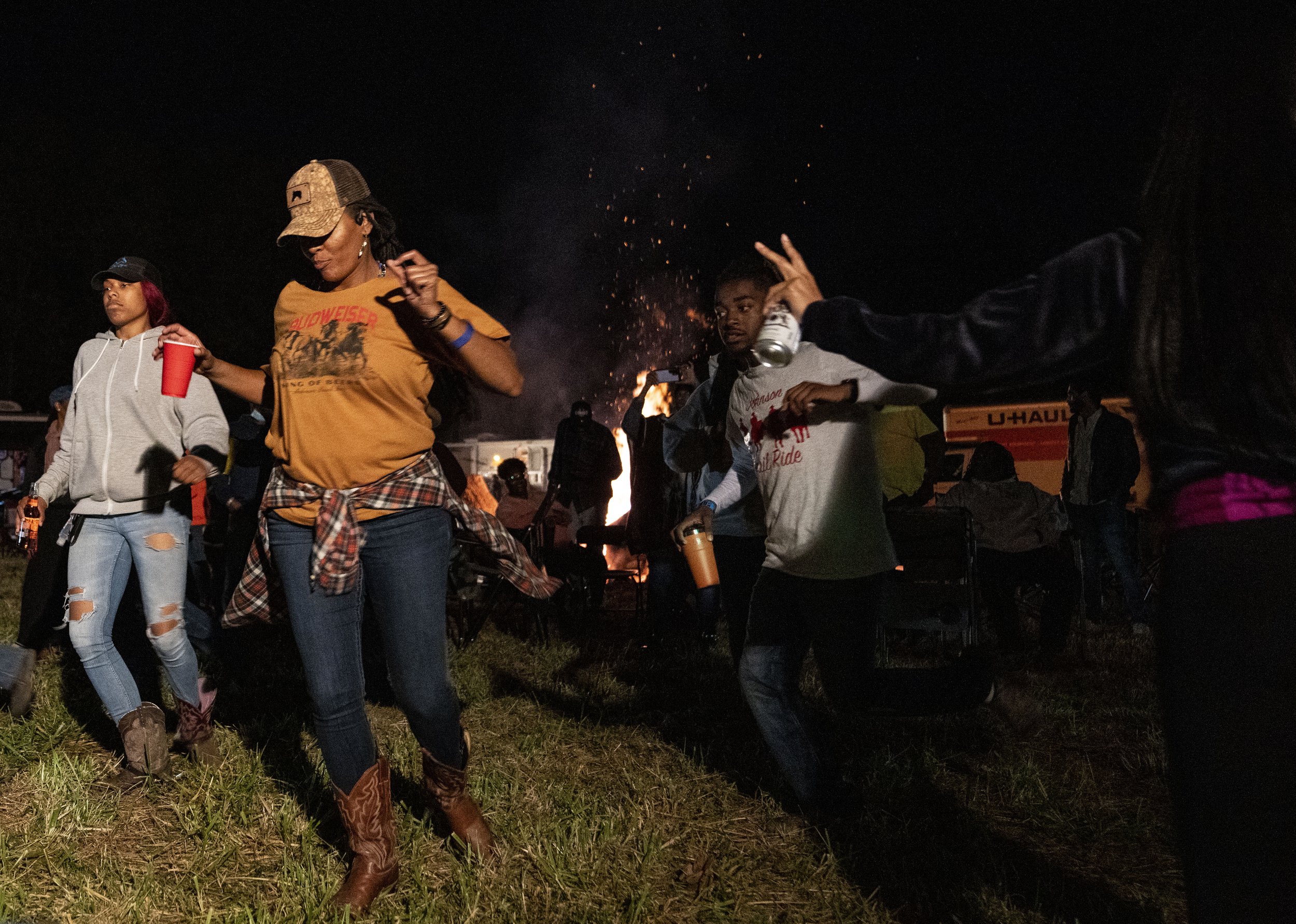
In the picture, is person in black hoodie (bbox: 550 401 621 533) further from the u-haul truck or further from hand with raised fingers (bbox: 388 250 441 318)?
the u-haul truck

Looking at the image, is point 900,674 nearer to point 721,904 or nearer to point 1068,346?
point 721,904

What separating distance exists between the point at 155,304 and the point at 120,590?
1.30 metres

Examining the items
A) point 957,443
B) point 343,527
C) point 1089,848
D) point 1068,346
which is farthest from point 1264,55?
point 957,443

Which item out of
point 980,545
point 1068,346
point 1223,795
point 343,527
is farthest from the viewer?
point 980,545

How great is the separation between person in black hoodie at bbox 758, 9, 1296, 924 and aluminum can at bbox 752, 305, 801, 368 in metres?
0.88

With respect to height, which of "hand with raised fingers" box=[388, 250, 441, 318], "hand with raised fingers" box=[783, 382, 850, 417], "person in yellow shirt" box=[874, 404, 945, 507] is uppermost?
"hand with raised fingers" box=[388, 250, 441, 318]

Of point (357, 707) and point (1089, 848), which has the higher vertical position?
point (357, 707)

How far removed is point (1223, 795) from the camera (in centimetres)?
141

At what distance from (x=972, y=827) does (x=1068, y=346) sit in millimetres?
2694

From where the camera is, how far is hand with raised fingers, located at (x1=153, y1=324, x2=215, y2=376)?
336 centimetres

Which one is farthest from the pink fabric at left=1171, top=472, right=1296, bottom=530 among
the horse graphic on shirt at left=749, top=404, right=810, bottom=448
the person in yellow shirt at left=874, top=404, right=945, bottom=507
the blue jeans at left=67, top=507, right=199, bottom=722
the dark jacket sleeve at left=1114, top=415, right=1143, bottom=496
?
the dark jacket sleeve at left=1114, top=415, right=1143, bottom=496

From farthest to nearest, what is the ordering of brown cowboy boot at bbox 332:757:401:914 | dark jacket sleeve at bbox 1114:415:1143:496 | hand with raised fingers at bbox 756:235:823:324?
1. dark jacket sleeve at bbox 1114:415:1143:496
2. brown cowboy boot at bbox 332:757:401:914
3. hand with raised fingers at bbox 756:235:823:324

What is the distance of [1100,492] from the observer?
863 centimetres

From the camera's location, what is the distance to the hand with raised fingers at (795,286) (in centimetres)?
204
